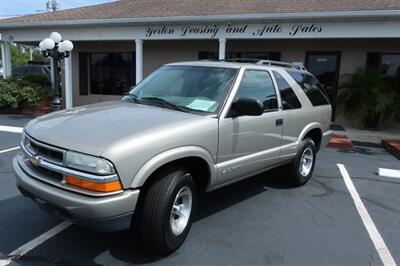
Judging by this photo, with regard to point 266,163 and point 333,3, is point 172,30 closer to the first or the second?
point 333,3

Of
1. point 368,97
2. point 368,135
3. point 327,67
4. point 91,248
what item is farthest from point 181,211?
point 327,67

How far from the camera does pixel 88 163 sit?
2928mm

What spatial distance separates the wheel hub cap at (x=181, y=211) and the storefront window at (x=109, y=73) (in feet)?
38.8

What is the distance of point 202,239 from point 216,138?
105 centimetres

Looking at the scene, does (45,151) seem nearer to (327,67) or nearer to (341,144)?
(341,144)

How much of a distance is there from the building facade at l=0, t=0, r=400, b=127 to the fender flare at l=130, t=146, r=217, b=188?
8056mm

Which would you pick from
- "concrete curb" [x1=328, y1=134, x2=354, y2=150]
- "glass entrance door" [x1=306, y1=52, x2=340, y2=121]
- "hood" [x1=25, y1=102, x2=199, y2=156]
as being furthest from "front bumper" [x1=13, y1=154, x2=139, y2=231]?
"glass entrance door" [x1=306, y1=52, x2=340, y2=121]

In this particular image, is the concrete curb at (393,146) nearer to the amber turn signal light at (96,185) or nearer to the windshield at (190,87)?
the windshield at (190,87)

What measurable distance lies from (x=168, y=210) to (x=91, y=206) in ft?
2.33

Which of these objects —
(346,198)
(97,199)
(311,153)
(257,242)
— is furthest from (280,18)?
(97,199)

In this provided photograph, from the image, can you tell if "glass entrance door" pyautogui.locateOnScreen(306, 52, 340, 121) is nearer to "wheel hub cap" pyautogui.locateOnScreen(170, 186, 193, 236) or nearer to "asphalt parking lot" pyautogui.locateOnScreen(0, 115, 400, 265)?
"asphalt parking lot" pyautogui.locateOnScreen(0, 115, 400, 265)

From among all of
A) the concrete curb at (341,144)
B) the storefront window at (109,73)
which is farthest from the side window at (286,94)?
the storefront window at (109,73)

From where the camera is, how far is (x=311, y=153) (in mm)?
5969

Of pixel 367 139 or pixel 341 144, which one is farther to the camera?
pixel 367 139
